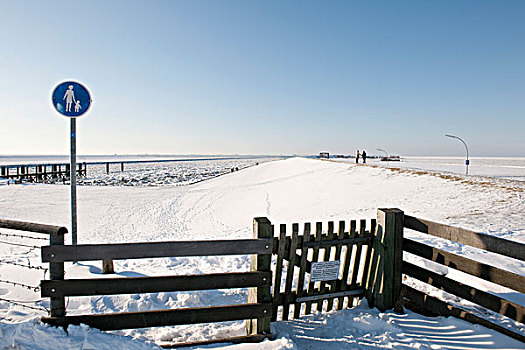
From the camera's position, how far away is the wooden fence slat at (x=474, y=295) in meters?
3.07

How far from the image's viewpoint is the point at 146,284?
3.09m

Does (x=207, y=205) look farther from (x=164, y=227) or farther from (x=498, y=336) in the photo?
(x=498, y=336)

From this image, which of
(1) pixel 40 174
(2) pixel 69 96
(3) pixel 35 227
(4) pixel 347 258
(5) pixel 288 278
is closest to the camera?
(3) pixel 35 227

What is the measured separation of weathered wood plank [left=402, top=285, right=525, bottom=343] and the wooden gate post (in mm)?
199

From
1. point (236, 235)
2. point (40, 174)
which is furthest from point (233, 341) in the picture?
point (40, 174)

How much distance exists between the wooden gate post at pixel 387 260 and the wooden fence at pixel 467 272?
0.12 metres

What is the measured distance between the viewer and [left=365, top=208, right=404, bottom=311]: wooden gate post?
13.0 feet

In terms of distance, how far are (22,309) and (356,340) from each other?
410 cm

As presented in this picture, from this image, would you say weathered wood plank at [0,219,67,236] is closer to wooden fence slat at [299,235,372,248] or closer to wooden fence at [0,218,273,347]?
wooden fence at [0,218,273,347]

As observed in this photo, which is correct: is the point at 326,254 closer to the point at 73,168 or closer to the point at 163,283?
the point at 163,283

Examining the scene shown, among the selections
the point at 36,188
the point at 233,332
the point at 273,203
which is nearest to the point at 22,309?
the point at 233,332

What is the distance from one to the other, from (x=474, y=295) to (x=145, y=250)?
3447 mm

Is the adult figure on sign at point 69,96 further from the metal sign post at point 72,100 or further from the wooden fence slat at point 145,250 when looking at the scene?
the wooden fence slat at point 145,250

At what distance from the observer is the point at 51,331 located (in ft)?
9.46
